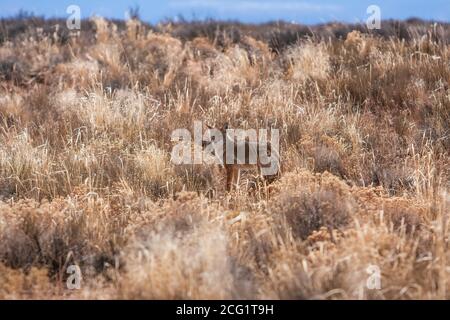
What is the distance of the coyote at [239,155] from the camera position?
564cm

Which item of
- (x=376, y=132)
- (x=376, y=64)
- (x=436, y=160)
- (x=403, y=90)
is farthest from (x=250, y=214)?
(x=376, y=64)

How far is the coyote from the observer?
564 cm

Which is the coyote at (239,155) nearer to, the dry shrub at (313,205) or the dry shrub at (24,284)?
the dry shrub at (313,205)

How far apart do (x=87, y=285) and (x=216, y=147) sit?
2265mm

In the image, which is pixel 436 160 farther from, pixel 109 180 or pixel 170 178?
pixel 109 180

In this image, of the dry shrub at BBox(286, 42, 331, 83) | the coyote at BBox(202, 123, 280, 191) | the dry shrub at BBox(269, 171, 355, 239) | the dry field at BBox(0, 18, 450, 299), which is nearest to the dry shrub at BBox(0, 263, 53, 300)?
the dry field at BBox(0, 18, 450, 299)

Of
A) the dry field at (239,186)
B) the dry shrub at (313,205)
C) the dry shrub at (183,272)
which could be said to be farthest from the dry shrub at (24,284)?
the dry shrub at (313,205)

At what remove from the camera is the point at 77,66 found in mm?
11906

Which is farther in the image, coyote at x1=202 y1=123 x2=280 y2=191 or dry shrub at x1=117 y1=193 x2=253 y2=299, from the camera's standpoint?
coyote at x1=202 y1=123 x2=280 y2=191

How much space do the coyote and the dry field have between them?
156 mm

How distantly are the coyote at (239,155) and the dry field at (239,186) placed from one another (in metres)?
0.16

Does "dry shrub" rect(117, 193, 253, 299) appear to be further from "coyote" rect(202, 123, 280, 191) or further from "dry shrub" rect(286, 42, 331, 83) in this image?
"dry shrub" rect(286, 42, 331, 83)

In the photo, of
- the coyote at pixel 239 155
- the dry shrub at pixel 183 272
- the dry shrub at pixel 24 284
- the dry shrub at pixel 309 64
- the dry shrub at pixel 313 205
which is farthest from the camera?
the dry shrub at pixel 309 64
